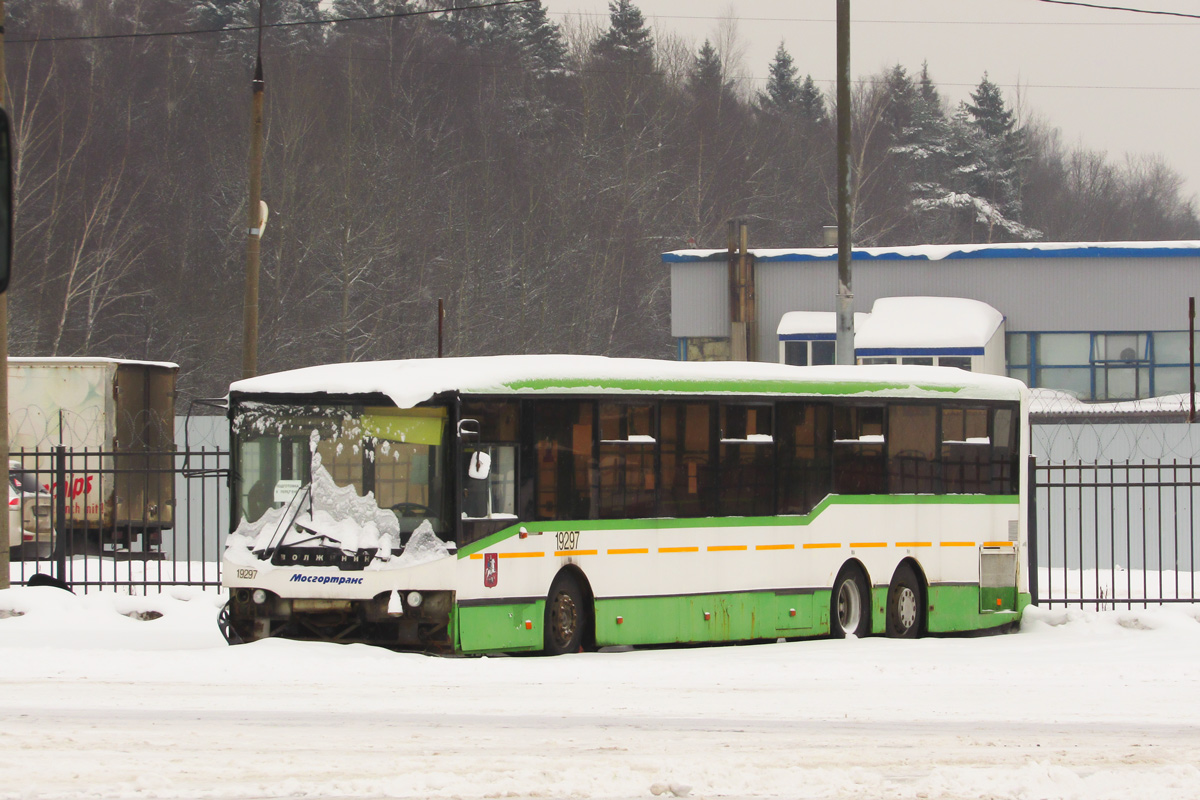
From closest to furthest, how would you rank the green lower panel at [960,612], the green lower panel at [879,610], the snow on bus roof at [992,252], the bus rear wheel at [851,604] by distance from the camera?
1. the bus rear wheel at [851,604]
2. the green lower panel at [879,610]
3. the green lower panel at [960,612]
4. the snow on bus roof at [992,252]

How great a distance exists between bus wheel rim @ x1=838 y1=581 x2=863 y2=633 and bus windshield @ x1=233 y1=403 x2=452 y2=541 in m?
4.98

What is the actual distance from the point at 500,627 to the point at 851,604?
4603 mm

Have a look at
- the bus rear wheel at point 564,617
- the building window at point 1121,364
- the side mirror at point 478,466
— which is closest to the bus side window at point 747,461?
the bus rear wheel at point 564,617

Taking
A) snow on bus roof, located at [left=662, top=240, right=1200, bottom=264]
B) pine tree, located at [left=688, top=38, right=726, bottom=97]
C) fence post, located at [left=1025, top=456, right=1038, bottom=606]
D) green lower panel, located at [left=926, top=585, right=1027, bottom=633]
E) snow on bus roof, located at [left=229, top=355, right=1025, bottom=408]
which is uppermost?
pine tree, located at [left=688, top=38, right=726, bottom=97]

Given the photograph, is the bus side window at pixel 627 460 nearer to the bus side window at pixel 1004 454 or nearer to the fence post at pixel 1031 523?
the bus side window at pixel 1004 454

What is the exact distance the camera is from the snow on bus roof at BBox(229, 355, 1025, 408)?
44.7 ft

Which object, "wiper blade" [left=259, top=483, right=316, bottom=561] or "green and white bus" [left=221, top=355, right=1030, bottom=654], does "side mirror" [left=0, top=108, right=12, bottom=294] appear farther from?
"wiper blade" [left=259, top=483, right=316, bottom=561]

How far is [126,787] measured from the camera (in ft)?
25.2

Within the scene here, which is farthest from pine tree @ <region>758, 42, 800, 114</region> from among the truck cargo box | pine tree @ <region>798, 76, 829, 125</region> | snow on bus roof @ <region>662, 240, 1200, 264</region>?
the truck cargo box

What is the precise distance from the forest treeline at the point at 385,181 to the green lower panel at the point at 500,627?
37780 mm

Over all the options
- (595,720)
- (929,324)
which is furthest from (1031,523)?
(929,324)

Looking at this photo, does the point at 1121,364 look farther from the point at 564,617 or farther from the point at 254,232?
the point at 564,617

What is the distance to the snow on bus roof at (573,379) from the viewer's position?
13617 mm

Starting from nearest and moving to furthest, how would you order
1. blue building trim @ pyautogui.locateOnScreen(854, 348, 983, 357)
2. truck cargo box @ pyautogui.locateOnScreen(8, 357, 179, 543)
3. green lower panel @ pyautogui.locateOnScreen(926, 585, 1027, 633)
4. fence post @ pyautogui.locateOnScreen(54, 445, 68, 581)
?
green lower panel @ pyautogui.locateOnScreen(926, 585, 1027, 633)
fence post @ pyautogui.locateOnScreen(54, 445, 68, 581)
truck cargo box @ pyautogui.locateOnScreen(8, 357, 179, 543)
blue building trim @ pyautogui.locateOnScreen(854, 348, 983, 357)
